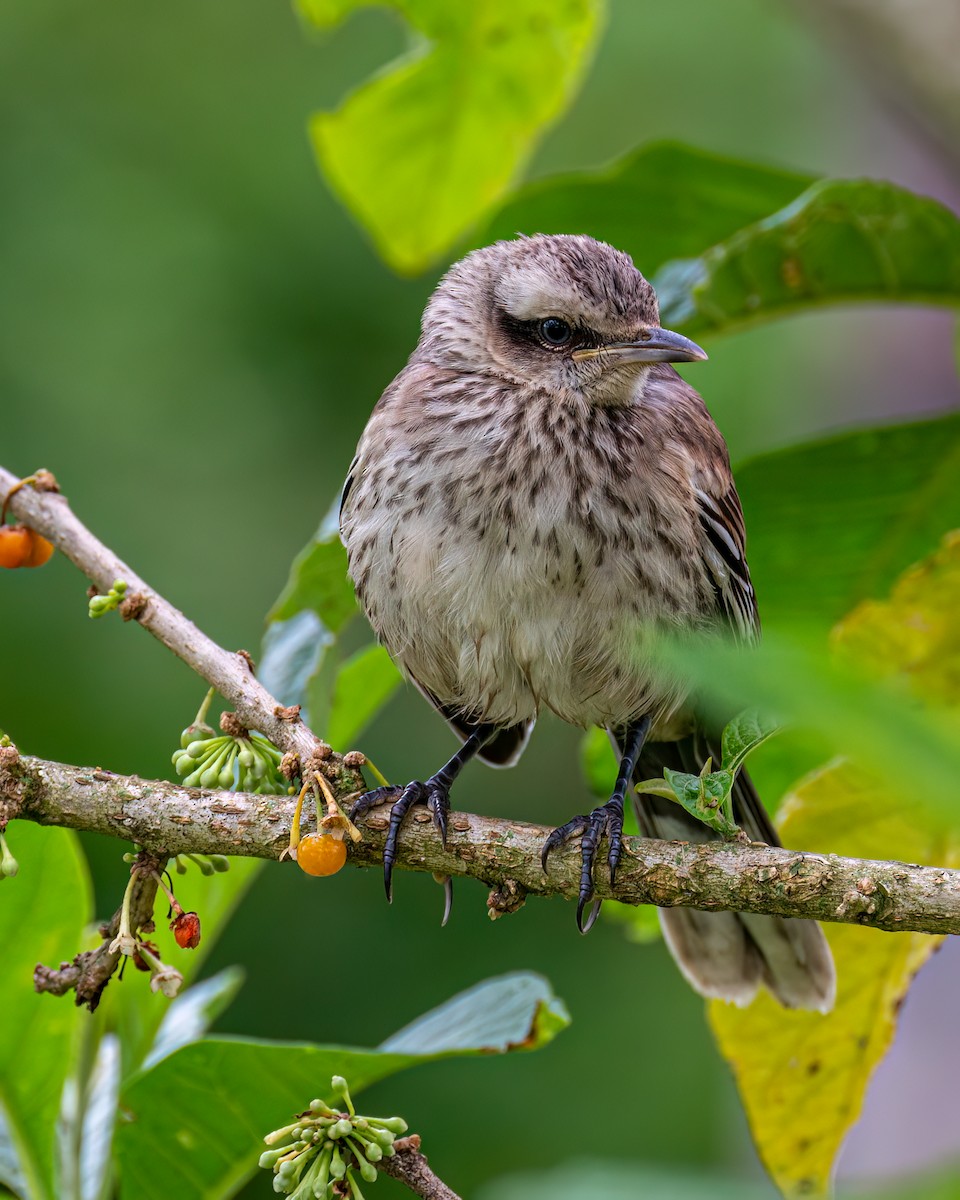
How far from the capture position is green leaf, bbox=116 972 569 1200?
7.00 feet

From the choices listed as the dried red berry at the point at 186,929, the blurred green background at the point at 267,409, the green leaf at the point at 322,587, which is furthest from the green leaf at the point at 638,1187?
the blurred green background at the point at 267,409

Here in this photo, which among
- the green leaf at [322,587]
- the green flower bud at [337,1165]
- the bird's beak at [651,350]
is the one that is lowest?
the green flower bud at [337,1165]

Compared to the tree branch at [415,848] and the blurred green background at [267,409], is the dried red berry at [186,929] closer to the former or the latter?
the tree branch at [415,848]

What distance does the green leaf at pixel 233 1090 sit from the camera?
7.00 ft

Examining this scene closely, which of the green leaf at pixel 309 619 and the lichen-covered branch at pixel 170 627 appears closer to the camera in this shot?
the lichen-covered branch at pixel 170 627

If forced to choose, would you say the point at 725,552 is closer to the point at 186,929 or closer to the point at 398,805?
the point at 398,805

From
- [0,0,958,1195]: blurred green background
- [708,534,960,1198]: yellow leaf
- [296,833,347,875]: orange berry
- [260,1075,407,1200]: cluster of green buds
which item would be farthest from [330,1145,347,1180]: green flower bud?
[0,0,958,1195]: blurred green background

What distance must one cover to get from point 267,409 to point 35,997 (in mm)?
7426

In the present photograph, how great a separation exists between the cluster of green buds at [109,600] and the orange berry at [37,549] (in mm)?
227

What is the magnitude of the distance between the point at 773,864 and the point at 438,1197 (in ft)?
2.17

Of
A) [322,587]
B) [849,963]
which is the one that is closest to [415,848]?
[322,587]

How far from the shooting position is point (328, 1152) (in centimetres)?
168

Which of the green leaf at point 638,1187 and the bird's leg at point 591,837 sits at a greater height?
the bird's leg at point 591,837

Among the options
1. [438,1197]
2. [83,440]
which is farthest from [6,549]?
[83,440]
